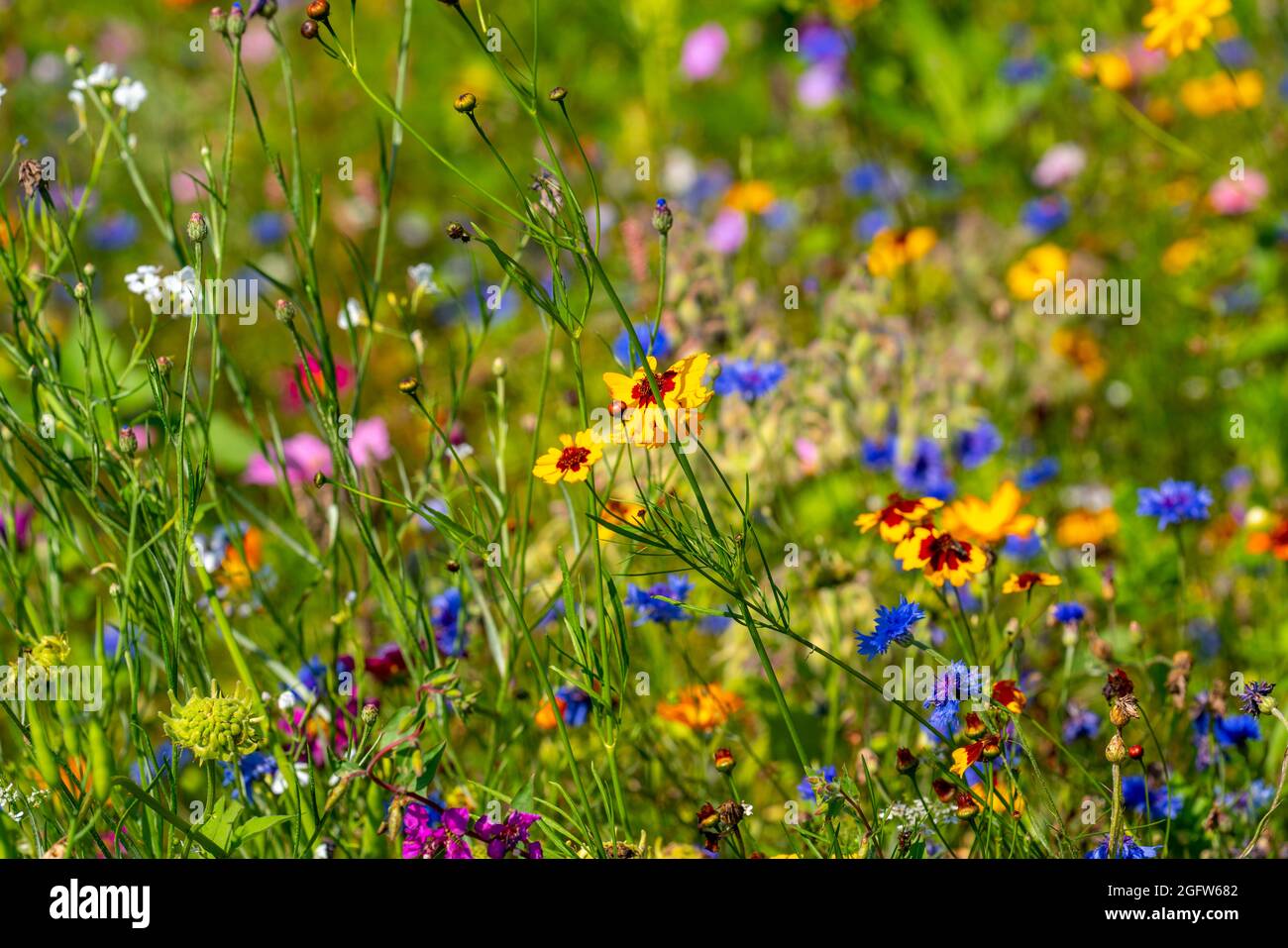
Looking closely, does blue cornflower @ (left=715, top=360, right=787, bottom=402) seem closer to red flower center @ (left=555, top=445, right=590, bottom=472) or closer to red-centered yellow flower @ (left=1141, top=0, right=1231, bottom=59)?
red flower center @ (left=555, top=445, right=590, bottom=472)

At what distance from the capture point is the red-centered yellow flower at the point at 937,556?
133 cm

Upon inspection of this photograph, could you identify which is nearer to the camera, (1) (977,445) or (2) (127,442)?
(2) (127,442)

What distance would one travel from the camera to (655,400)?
119 cm

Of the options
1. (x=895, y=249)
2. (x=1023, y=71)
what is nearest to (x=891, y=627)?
(x=895, y=249)

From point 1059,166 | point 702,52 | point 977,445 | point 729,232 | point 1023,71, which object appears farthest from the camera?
→ point 702,52

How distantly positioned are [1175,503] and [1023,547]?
1.58 ft

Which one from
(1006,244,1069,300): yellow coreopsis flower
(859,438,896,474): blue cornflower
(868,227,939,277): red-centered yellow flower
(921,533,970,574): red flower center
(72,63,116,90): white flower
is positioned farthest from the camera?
(1006,244,1069,300): yellow coreopsis flower

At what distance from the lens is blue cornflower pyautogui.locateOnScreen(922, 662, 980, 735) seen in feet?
3.93

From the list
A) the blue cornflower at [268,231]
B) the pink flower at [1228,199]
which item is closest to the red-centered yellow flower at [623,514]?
the pink flower at [1228,199]

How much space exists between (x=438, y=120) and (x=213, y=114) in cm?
80

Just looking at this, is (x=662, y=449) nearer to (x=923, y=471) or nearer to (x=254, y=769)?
(x=923, y=471)

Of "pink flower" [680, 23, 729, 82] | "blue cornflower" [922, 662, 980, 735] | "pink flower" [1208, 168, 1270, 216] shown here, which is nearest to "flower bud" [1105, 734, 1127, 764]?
"blue cornflower" [922, 662, 980, 735]
